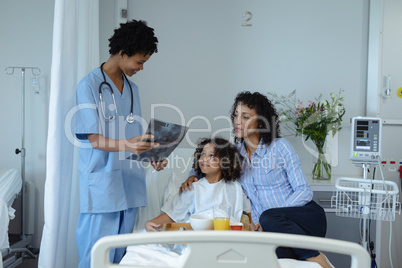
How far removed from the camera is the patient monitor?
7.47 feet

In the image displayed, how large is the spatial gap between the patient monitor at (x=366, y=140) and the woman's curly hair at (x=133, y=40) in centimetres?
135

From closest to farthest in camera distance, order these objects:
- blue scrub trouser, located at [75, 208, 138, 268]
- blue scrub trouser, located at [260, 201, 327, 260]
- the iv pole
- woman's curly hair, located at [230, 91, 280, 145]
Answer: blue scrub trouser, located at [260, 201, 327, 260] < blue scrub trouser, located at [75, 208, 138, 268] < woman's curly hair, located at [230, 91, 280, 145] < the iv pole

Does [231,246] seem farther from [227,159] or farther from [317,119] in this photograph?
[317,119]

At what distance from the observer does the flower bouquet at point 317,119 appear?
9.00 feet

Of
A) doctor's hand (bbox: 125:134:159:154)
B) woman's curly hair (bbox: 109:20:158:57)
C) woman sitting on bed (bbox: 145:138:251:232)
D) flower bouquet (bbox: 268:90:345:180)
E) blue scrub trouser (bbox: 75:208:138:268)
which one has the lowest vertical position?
blue scrub trouser (bbox: 75:208:138:268)

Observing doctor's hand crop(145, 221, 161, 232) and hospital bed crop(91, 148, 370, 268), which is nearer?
hospital bed crop(91, 148, 370, 268)

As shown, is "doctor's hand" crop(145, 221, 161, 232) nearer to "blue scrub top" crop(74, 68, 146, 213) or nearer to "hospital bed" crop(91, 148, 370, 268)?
"blue scrub top" crop(74, 68, 146, 213)

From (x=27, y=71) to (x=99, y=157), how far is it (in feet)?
4.99

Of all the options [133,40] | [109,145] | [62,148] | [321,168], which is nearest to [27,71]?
[62,148]

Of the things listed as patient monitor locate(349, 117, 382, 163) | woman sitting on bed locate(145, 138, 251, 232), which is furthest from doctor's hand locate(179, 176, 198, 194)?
patient monitor locate(349, 117, 382, 163)

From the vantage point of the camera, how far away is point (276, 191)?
208 cm

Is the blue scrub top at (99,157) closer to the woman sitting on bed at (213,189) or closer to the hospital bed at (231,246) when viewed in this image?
the woman sitting on bed at (213,189)

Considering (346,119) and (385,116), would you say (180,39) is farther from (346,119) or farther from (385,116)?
(385,116)

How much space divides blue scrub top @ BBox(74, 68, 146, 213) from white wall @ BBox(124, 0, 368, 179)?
3.32 feet
